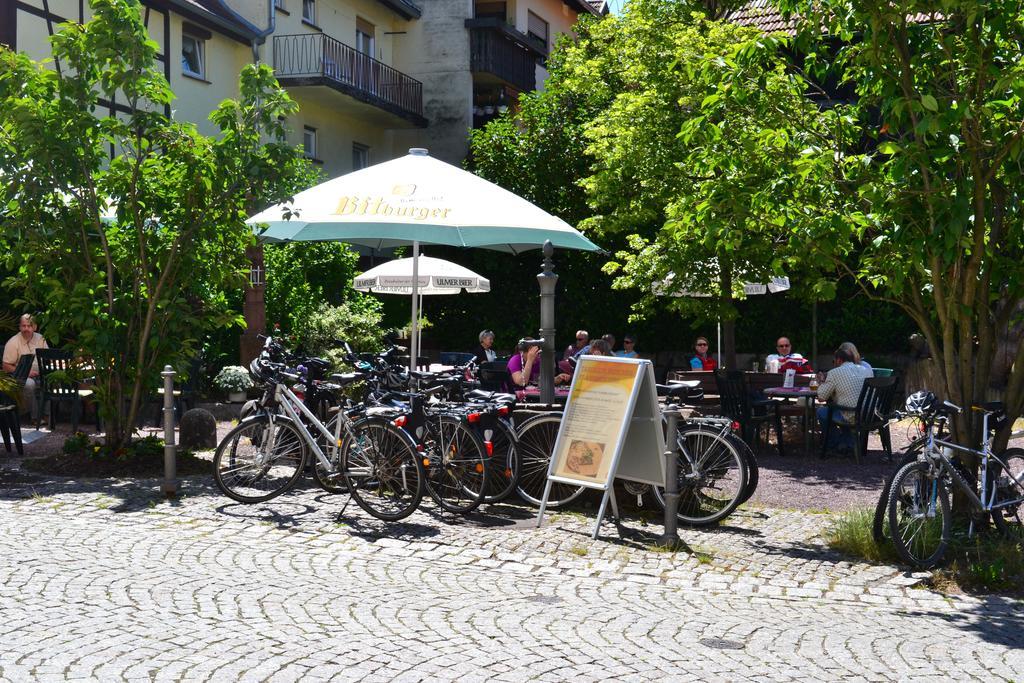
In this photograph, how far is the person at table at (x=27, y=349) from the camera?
45.1ft

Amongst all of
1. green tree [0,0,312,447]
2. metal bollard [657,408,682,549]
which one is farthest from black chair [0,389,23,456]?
metal bollard [657,408,682,549]

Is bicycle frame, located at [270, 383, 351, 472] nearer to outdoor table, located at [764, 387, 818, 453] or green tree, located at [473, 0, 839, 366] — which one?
green tree, located at [473, 0, 839, 366]

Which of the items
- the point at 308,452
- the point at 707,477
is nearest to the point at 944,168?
the point at 707,477

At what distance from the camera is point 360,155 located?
30438mm

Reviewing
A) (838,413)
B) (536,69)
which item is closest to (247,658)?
(838,413)

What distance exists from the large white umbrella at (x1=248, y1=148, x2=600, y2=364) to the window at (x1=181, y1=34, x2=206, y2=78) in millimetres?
14747

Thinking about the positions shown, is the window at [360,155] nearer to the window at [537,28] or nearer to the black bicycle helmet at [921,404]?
the window at [537,28]

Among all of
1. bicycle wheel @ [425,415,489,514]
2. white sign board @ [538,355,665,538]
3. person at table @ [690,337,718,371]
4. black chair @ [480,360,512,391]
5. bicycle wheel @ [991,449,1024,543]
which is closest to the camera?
bicycle wheel @ [991,449,1024,543]

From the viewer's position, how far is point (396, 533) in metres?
7.93

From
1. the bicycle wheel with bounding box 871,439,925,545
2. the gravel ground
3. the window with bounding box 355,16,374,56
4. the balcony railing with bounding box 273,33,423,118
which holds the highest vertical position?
the window with bounding box 355,16,374,56

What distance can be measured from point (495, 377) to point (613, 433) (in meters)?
6.12

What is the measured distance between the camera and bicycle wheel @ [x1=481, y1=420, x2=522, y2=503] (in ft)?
28.7

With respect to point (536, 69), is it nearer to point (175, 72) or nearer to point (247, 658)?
point (175, 72)

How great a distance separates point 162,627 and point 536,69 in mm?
31244
